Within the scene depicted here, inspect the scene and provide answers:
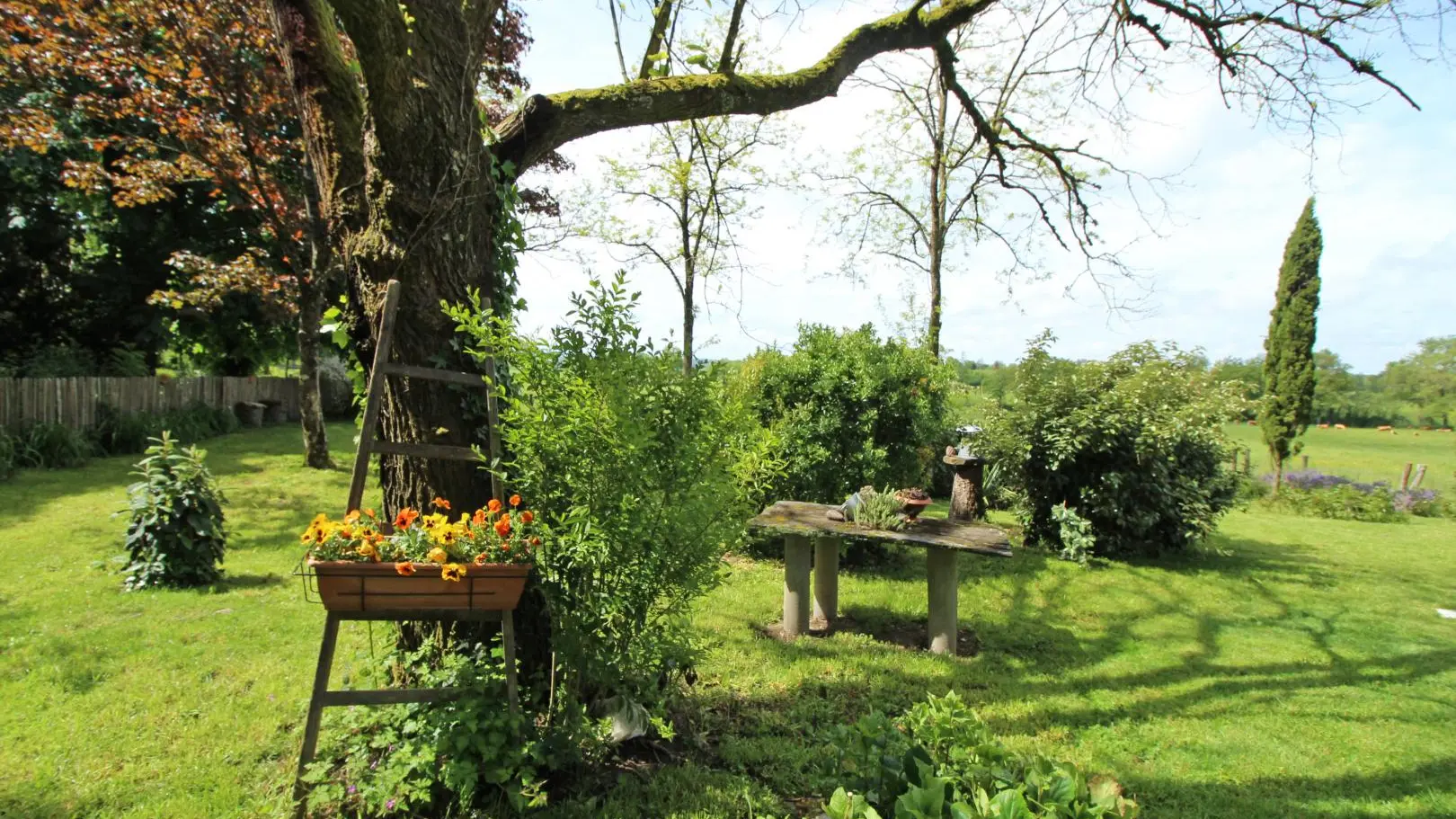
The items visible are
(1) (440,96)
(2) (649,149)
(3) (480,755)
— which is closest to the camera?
(3) (480,755)

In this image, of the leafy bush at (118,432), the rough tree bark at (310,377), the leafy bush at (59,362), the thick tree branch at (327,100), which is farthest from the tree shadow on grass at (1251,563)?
the leafy bush at (59,362)

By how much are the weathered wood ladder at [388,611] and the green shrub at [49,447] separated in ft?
36.4

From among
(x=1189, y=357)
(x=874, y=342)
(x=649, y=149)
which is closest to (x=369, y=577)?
(x=874, y=342)

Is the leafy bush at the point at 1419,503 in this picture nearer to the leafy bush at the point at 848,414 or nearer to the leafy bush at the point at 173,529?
the leafy bush at the point at 848,414

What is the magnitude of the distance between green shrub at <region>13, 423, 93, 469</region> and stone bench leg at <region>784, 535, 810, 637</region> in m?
11.5

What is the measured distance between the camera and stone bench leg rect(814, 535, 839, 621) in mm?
5836

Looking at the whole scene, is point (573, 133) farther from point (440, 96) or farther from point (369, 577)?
point (369, 577)

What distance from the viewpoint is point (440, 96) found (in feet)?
10.6

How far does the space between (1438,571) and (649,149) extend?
13.2 meters

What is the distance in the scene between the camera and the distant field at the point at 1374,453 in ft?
60.6

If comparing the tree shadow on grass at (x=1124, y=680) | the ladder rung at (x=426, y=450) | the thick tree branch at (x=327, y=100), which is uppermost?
the thick tree branch at (x=327, y=100)

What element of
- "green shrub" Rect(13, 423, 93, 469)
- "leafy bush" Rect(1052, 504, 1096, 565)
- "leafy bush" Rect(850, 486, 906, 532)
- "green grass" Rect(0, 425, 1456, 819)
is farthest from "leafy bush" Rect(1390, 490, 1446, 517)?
"green shrub" Rect(13, 423, 93, 469)

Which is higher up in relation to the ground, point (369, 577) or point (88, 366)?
point (88, 366)

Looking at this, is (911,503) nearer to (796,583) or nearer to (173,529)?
(796,583)
